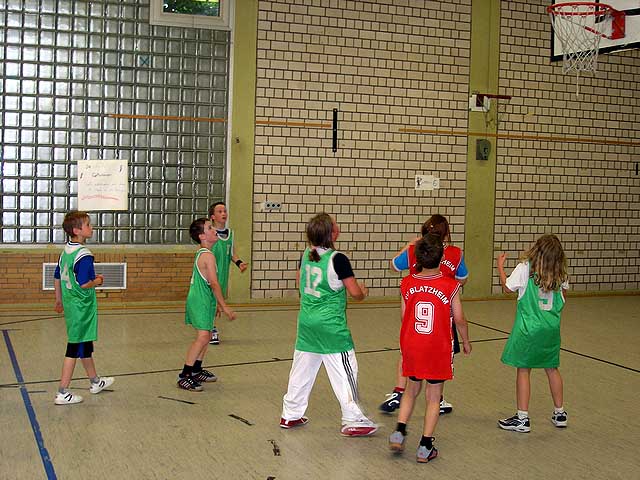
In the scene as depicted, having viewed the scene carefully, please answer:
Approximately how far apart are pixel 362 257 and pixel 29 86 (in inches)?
204

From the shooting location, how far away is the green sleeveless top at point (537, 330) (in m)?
5.18

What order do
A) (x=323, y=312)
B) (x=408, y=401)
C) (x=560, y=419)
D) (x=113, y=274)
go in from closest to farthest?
(x=408, y=401) → (x=323, y=312) → (x=560, y=419) → (x=113, y=274)

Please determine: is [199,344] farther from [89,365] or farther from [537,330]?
[537,330]

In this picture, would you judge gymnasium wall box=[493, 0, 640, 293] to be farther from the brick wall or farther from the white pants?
the white pants

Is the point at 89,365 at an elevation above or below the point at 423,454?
above

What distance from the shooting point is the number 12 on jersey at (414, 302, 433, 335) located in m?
4.57

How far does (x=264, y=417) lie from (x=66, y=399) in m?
1.46

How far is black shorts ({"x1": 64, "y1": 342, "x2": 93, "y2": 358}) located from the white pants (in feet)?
5.28

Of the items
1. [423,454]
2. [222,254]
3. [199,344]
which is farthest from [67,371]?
[222,254]

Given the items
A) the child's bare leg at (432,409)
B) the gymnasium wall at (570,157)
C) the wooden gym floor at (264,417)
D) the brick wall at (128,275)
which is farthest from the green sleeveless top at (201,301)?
the gymnasium wall at (570,157)

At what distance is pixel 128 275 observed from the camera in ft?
34.3

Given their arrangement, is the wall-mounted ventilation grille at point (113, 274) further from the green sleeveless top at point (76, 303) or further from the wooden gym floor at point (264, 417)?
the green sleeveless top at point (76, 303)

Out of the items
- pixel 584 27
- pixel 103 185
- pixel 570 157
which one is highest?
pixel 584 27

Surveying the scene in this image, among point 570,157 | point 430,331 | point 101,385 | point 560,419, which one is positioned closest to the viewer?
point 430,331
